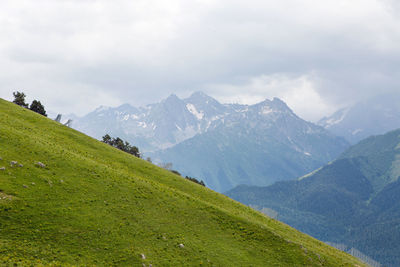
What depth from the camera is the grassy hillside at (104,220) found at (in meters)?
36.6

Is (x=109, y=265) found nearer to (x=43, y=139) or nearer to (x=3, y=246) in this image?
(x=3, y=246)

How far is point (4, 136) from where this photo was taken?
Result: 54.1 metres

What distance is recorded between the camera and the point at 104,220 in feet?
142

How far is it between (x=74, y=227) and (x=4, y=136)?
2573 centimetres

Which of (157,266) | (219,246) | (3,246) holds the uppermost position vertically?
(219,246)

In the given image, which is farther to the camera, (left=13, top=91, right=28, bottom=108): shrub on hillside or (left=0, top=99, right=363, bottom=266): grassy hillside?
(left=13, top=91, right=28, bottom=108): shrub on hillside

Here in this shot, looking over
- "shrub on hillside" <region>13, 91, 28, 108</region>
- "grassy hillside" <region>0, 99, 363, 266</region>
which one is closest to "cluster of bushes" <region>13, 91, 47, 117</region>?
"shrub on hillside" <region>13, 91, 28, 108</region>

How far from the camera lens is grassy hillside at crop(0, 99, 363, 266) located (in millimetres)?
36625

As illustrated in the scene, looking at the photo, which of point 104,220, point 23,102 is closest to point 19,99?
point 23,102

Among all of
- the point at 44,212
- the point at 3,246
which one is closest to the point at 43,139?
the point at 44,212

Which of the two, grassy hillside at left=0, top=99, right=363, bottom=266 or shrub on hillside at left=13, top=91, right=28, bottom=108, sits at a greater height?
shrub on hillside at left=13, top=91, right=28, bottom=108

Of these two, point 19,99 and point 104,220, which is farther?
point 19,99

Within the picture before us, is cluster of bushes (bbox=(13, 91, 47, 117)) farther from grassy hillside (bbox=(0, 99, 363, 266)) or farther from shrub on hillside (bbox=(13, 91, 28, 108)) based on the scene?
grassy hillside (bbox=(0, 99, 363, 266))

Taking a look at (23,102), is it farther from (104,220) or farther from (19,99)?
(104,220)
